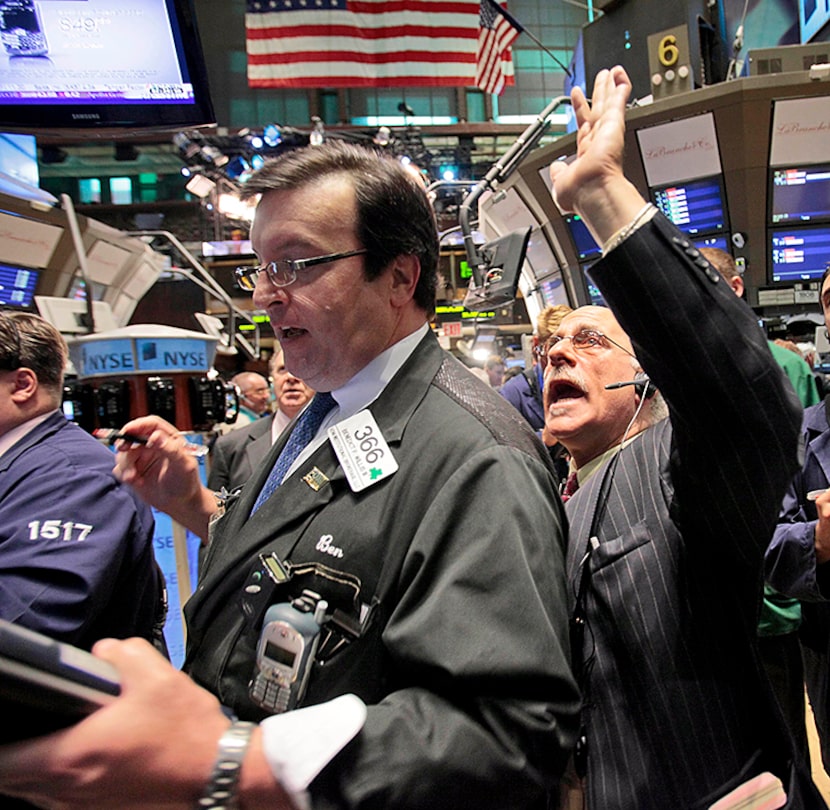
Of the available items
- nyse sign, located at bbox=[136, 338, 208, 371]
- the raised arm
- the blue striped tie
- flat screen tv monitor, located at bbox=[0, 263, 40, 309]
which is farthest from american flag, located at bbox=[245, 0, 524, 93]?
the raised arm

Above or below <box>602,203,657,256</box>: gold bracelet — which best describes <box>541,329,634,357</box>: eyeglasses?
below

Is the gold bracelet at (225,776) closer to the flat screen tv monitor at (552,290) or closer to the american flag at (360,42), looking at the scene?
the flat screen tv monitor at (552,290)

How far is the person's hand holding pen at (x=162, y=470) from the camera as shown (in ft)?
5.61

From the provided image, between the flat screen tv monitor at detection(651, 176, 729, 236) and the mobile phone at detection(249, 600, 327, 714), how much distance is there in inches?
223

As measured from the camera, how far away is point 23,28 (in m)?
4.25

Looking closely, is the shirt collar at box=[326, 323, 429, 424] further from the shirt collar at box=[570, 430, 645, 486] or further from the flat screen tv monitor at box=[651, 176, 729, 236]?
the flat screen tv monitor at box=[651, 176, 729, 236]

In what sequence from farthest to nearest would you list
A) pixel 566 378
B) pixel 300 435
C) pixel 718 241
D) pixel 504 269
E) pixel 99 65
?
pixel 718 241
pixel 99 65
pixel 504 269
pixel 566 378
pixel 300 435

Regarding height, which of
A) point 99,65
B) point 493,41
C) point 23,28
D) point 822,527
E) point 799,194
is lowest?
point 822,527

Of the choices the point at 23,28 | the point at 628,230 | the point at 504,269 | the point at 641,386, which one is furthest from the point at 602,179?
the point at 23,28

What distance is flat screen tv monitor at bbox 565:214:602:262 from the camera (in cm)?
669

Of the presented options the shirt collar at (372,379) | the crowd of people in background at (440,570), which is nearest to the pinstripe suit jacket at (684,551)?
the crowd of people in background at (440,570)

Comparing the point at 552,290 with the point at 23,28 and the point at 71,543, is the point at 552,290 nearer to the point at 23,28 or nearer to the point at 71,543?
the point at 23,28

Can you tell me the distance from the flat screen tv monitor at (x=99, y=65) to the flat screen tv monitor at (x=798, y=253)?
4521 mm

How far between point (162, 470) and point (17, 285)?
5.39m
